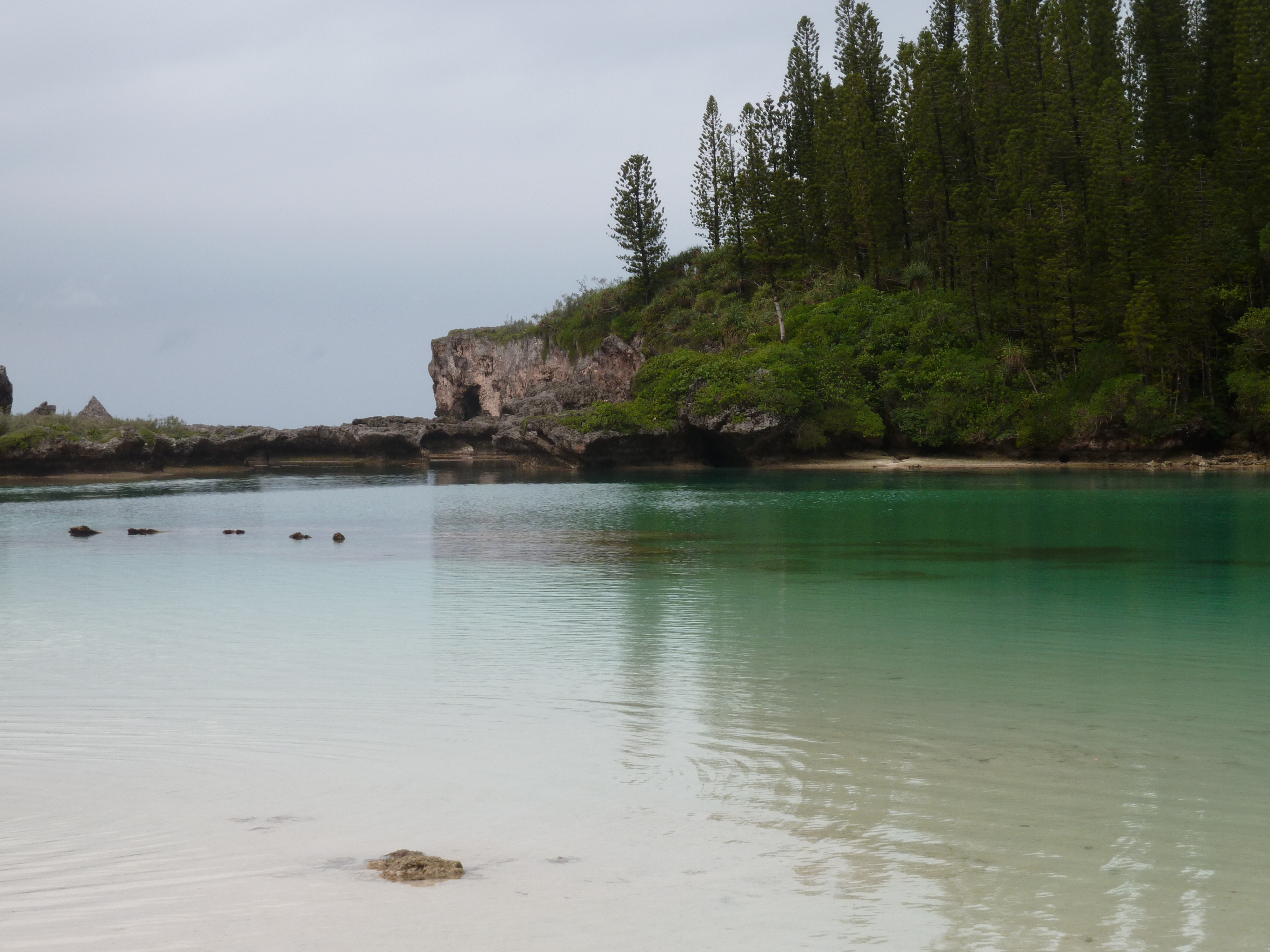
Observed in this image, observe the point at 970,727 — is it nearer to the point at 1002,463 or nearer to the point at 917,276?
the point at 1002,463

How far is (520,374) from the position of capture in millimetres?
73250

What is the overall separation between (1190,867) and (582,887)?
269cm

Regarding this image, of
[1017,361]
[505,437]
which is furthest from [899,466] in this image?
[505,437]

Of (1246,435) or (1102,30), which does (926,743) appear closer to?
(1246,435)

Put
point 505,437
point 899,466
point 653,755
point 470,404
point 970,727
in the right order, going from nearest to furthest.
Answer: point 653,755, point 970,727, point 899,466, point 505,437, point 470,404

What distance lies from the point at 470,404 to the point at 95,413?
1040 inches

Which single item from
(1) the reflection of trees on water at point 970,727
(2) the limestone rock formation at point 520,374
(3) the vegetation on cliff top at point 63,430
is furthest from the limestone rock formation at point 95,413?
(1) the reflection of trees on water at point 970,727

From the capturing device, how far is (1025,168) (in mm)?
43844

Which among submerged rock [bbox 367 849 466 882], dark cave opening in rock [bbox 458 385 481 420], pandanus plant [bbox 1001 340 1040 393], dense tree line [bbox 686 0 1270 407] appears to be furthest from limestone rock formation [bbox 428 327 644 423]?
submerged rock [bbox 367 849 466 882]

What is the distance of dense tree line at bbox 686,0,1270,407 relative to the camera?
37.8m

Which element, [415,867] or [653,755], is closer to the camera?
[415,867]

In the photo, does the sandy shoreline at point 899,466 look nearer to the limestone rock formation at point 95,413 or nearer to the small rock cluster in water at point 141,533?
the limestone rock formation at point 95,413

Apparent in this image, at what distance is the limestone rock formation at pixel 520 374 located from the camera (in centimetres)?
5694

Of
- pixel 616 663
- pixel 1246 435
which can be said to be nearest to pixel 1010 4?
pixel 1246 435
